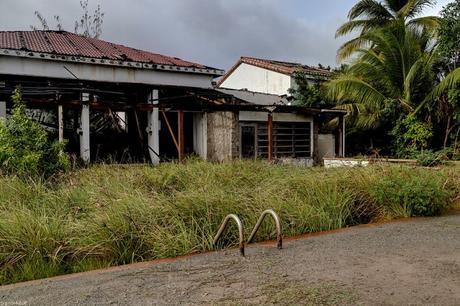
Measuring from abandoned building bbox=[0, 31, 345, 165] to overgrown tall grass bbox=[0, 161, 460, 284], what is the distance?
6068mm

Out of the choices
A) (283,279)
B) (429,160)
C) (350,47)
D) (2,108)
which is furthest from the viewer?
(350,47)

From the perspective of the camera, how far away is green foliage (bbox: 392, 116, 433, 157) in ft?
61.0

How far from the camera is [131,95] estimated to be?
17.2 metres

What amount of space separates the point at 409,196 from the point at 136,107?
10.6 meters

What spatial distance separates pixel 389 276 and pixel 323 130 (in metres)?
18.7

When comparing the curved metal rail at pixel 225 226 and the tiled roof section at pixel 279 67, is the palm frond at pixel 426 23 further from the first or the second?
the curved metal rail at pixel 225 226

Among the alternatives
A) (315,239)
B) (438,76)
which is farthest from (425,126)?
(315,239)

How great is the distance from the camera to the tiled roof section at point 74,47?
15375mm

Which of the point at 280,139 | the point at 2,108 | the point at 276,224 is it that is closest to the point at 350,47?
the point at 280,139

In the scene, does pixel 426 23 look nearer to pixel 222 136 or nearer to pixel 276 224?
pixel 222 136

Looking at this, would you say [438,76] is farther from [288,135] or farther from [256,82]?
[256,82]

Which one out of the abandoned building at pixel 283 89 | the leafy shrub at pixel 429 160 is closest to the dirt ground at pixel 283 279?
the leafy shrub at pixel 429 160

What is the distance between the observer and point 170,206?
Answer: 21.2 feet

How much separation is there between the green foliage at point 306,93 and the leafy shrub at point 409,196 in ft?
48.8
